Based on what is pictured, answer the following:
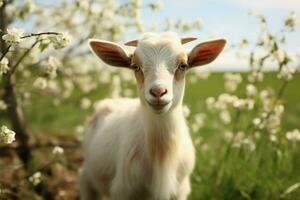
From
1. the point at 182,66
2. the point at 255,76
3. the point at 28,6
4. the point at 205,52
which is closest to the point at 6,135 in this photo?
the point at 182,66

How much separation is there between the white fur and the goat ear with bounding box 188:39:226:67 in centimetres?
22

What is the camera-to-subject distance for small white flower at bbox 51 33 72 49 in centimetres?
409

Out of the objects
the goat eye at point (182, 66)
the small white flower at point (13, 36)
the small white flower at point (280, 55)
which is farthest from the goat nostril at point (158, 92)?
the small white flower at point (280, 55)

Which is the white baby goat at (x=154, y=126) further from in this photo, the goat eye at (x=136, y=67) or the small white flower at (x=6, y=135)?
the small white flower at (x=6, y=135)

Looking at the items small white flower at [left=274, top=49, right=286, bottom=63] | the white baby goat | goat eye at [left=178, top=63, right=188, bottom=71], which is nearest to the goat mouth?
the white baby goat

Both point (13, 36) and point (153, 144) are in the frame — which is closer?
point (13, 36)

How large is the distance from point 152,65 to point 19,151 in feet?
13.7

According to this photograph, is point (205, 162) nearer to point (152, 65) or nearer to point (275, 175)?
point (275, 175)

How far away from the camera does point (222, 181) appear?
22.2 ft

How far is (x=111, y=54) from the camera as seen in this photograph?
196 inches

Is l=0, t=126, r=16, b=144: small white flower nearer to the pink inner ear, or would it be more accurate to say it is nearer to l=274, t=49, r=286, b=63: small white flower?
the pink inner ear

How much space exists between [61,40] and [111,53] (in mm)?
933

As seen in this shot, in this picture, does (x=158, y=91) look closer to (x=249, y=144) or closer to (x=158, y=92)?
(x=158, y=92)

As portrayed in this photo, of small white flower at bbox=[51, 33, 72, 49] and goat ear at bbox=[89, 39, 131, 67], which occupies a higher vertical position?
small white flower at bbox=[51, 33, 72, 49]
